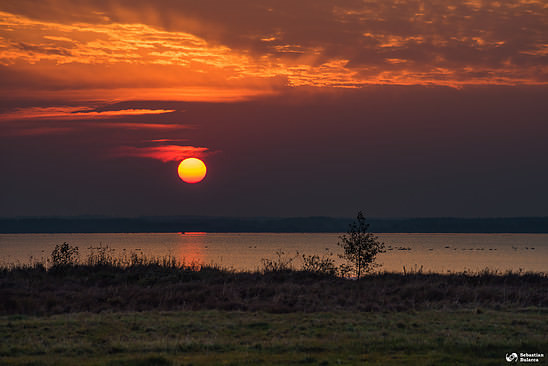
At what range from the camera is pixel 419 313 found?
81.9 ft

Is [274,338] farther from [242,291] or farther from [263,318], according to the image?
[242,291]

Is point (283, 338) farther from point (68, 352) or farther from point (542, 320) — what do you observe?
point (542, 320)

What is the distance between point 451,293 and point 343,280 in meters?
8.14

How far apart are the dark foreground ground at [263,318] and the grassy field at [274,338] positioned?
0.04 meters

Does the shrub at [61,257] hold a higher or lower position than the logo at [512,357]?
higher

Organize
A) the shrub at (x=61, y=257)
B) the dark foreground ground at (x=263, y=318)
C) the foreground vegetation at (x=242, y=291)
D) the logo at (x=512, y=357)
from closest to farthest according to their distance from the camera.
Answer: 1. the logo at (x=512, y=357)
2. the dark foreground ground at (x=263, y=318)
3. the foreground vegetation at (x=242, y=291)
4. the shrub at (x=61, y=257)

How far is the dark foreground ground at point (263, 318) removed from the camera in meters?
16.5

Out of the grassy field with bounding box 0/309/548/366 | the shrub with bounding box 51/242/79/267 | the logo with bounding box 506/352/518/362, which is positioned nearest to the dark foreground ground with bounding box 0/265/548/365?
the grassy field with bounding box 0/309/548/366

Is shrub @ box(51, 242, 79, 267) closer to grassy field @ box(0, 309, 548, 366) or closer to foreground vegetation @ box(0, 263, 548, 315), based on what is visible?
foreground vegetation @ box(0, 263, 548, 315)

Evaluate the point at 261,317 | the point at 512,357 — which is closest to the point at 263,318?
the point at 261,317

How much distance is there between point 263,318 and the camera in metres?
24.2

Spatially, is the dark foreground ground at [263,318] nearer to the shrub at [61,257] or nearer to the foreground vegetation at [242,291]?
the foreground vegetation at [242,291]

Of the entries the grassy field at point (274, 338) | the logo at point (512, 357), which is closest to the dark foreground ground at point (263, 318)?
the grassy field at point (274, 338)

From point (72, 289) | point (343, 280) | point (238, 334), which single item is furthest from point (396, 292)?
point (72, 289)
